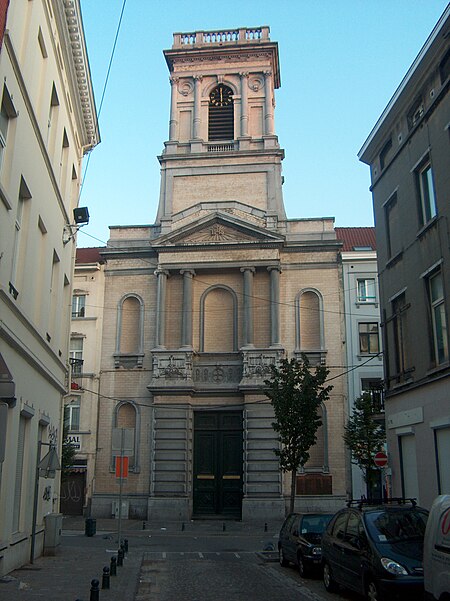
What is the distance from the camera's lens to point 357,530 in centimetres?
1241

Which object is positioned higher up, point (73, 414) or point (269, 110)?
point (269, 110)

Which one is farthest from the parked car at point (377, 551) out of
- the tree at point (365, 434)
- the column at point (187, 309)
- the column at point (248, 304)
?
the column at point (187, 309)

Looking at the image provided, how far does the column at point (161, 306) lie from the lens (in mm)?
36000

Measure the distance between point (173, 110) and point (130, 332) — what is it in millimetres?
13793

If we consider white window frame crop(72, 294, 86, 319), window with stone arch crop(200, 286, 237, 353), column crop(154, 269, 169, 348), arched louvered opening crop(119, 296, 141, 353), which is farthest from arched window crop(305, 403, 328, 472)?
white window frame crop(72, 294, 86, 319)

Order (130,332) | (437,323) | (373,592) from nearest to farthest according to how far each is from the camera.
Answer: (373,592), (437,323), (130,332)

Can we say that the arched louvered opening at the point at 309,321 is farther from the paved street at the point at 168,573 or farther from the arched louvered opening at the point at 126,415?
the paved street at the point at 168,573

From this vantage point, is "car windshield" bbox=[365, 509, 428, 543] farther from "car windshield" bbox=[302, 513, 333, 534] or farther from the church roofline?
the church roofline

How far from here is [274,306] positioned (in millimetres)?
35500

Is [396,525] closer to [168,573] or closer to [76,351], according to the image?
[168,573]

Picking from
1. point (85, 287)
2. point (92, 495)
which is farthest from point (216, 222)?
point (92, 495)

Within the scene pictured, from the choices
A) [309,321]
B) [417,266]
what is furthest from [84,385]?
[417,266]

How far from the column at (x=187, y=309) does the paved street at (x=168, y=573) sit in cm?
1123

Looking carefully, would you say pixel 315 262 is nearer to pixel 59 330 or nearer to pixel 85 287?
pixel 85 287
